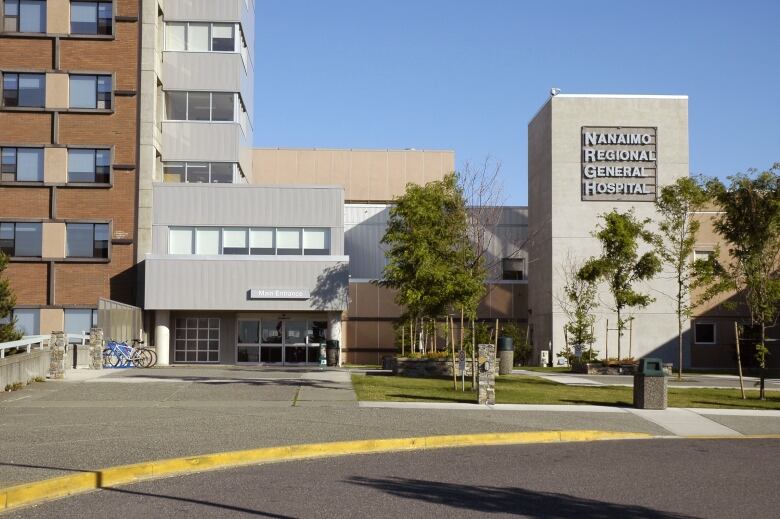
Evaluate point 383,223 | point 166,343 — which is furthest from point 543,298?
point 166,343

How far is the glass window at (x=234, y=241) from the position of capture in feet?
151

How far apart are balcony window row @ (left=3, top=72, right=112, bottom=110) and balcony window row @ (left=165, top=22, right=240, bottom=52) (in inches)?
179

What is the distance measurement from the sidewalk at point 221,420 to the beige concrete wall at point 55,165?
21.6 m

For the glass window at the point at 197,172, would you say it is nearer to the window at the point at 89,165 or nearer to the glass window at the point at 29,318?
the window at the point at 89,165

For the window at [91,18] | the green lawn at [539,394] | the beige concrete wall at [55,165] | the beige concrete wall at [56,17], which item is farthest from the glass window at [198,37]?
the green lawn at [539,394]

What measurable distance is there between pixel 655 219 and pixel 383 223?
688 inches

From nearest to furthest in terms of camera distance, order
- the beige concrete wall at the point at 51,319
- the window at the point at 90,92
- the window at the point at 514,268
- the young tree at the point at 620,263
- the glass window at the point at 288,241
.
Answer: the young tree at the point at 620,263 < the beige concrete wall at the point at 51,319 < the window at the point at 90,92 < the glass window at the point at 288,241 < the window at the point at 514,268

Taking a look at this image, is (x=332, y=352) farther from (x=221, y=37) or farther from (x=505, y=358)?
(x=221, y=37)

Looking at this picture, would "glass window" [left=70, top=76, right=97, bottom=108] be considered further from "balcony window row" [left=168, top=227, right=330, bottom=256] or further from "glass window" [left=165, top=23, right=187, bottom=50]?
"balcony window row" [left=168, top=227, right=330, bottom=256]

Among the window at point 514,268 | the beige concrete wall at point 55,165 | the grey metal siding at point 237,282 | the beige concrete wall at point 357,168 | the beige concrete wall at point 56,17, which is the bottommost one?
the grey metal siding at point 237,282

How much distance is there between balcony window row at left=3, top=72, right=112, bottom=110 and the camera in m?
45.1

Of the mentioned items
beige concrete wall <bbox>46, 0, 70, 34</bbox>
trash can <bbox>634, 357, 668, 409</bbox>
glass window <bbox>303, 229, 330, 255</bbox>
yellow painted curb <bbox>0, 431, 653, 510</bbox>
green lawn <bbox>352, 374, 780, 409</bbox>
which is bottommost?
green lawn <bbox>352, 374, 780, 409</bbox>

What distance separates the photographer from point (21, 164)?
44938 millimetres

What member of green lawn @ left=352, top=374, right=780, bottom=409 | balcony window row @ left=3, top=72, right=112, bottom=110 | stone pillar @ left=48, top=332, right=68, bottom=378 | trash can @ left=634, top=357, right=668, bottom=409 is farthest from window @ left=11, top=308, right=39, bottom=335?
trash can @ left=634, top=357, right=668, bottom=409
